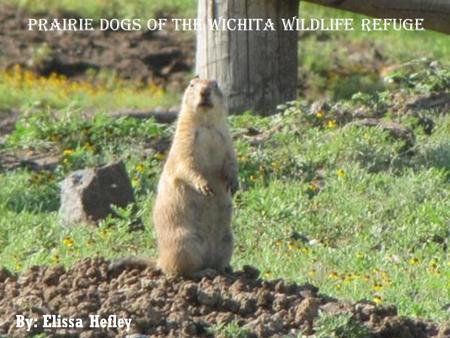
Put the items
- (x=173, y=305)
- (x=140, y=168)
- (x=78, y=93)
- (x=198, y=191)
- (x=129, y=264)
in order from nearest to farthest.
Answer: (x=173, y=305), (x=129, y=264), (x=198, y=191), (x=140, y=168), (x=78, y=93)

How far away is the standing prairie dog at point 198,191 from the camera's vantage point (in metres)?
7.50

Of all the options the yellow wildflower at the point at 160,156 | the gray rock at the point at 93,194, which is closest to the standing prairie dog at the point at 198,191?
the gray rock at the point at 93,194

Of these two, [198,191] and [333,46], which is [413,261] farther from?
[333,46]

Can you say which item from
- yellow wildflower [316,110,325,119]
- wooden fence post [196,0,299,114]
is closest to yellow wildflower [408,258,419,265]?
yellow wildflower [316,110,325,119]

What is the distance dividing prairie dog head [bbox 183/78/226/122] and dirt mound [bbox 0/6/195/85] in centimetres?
827

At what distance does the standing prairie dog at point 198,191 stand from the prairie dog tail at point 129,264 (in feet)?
0.23

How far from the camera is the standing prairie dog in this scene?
24.6ft

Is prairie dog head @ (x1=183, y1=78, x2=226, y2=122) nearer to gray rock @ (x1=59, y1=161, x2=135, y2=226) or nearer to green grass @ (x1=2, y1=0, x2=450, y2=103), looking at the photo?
gray rock @ (x1=59, y1=161, x2=135, y2=226)

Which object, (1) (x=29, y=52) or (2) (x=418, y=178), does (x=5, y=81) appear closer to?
(1) (x=29, y=52)

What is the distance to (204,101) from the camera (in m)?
7.86

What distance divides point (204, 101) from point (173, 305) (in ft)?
4.86

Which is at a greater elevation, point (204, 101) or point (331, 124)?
point (204, 101)

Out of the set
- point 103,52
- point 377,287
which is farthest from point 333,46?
point 377,287

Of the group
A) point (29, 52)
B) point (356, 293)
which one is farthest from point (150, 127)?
point (29, 52)
